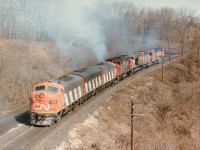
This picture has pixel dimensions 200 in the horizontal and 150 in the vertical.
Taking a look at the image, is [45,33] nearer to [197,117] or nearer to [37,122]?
[197,117]

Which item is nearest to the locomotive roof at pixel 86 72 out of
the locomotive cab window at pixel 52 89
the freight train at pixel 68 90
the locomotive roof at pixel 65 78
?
the freight train at pixel 68 90

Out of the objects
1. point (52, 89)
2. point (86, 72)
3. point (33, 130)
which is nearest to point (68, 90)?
point (52, 89)

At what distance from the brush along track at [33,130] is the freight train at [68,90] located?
29.3 inches

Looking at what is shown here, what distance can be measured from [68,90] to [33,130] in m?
5.47

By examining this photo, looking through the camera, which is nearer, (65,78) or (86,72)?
(65,78)

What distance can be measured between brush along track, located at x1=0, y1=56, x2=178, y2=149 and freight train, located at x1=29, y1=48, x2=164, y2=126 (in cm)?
75

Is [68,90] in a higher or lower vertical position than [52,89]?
lower

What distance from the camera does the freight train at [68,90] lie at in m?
30.0

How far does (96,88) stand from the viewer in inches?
1715

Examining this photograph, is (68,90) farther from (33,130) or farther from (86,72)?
(86,72)

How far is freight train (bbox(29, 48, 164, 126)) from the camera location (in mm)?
30047

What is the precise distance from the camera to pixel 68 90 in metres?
33.1

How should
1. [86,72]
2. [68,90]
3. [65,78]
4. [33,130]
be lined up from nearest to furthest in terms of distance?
1. [33,130]
2. [68,90]
3. [65,78]
4. [86,72]

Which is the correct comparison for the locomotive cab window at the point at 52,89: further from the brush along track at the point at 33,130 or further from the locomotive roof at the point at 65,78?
the brush along track at the point at 33,130
